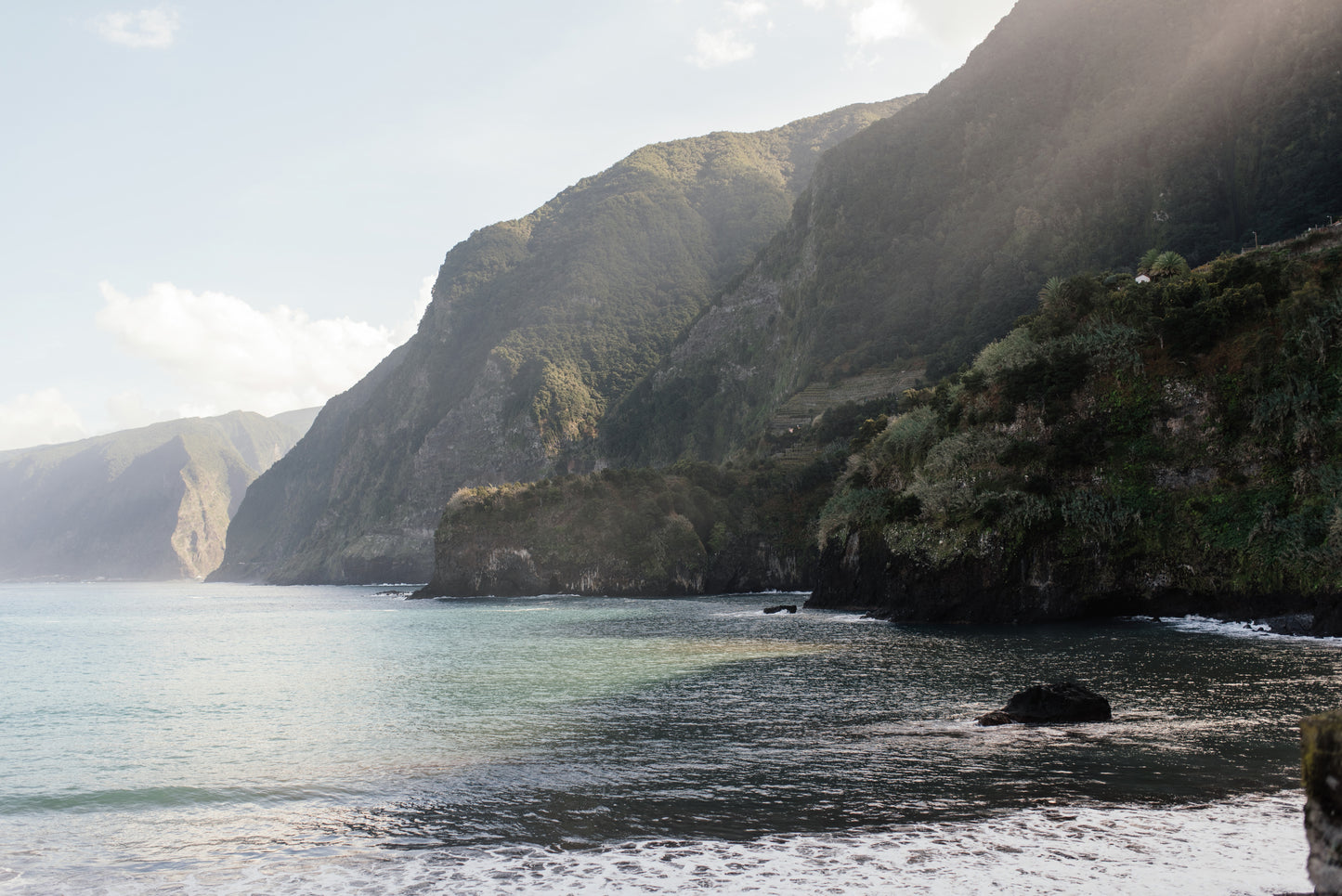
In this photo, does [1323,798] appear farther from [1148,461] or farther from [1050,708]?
[1148,461]

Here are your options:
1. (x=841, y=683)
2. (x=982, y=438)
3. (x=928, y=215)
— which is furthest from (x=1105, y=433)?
(x=928, y=215)

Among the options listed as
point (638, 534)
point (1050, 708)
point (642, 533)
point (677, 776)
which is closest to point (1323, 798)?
point (677, 776)

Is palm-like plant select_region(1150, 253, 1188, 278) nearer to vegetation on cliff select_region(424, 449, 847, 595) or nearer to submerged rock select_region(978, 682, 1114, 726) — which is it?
submerged rock select_region(978, 682, 1114, 726)

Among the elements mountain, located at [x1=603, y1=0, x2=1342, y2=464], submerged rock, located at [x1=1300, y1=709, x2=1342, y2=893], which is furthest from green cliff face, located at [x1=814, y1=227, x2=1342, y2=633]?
mountain, located at [x1=603, y1=0, x2=1342, y2=464]

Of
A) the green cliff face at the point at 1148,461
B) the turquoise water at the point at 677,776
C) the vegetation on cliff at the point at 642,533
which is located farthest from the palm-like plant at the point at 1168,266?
the vegetation on cliff at the point at 642,533

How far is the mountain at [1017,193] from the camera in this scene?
337ft

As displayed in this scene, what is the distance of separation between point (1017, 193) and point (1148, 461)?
10409cm

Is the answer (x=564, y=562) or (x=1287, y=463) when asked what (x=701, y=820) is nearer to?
(x=1287, y=463)

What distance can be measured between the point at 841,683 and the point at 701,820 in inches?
583

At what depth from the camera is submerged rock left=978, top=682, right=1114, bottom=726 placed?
19281 millimetres

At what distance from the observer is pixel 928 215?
5965 inches

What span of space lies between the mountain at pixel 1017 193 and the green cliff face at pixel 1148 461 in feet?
189

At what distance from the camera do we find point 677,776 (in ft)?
50.5

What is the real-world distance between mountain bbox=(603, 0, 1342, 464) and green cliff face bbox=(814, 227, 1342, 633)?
189 ft
